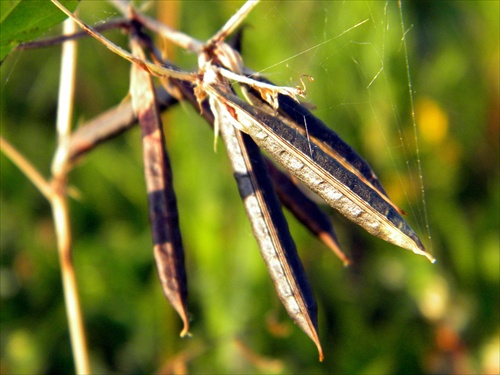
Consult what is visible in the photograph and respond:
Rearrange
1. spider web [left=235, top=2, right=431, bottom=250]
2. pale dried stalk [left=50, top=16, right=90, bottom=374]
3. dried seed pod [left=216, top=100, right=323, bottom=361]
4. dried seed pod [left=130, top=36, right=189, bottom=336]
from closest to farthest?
dried seed pod [left=216, top=100, right=323, bottom=361], dried seed pod [left=130, top=36, right=189, bottom=336], pale dried stalk [left=50, top=16, right=90, bottom=374], spider web [left=235, top=2, right=431, bottom=250]

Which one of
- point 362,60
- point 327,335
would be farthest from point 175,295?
point 362,60

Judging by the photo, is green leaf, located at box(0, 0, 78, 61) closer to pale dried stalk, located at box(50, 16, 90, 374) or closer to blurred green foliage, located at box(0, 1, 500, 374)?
pale dried stalk, located at box(50, 16, 90, 374)

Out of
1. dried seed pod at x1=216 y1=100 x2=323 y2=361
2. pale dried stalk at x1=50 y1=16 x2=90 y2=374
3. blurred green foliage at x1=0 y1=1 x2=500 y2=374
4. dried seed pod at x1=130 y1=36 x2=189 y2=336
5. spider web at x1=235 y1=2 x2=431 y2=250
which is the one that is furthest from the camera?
spider web at x1=235 y1=2 x2=431 y2=250

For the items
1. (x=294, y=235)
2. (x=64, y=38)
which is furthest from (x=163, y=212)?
(x=294, y=235)

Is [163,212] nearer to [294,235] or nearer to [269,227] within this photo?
[269,227]

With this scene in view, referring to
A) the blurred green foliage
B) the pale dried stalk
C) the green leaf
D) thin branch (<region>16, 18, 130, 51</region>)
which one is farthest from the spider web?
the green leaf

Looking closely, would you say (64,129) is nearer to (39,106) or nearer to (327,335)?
(327,335)

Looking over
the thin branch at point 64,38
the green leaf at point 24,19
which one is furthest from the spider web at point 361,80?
the green leaf at point 24,19
